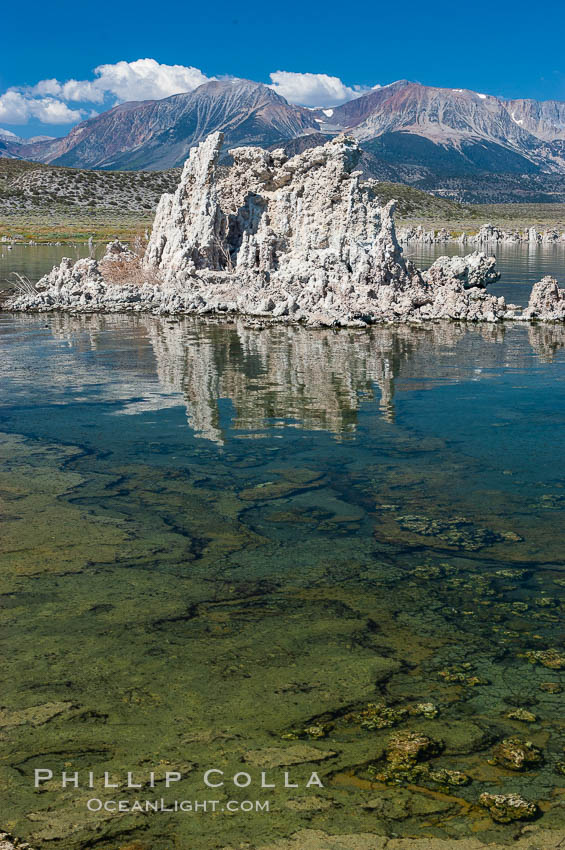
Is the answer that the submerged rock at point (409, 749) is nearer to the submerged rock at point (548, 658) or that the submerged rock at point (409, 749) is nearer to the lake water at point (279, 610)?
the lake water at point (279, 610)

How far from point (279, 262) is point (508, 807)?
3215 centimetres

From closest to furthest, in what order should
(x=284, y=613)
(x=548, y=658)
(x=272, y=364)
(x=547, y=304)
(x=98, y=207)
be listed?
1. (x=548, y=658)
2. (x=284, y=613)
3. (x=272, y=364)
4. (x=547, y=304)
5. (x=98, y=207)

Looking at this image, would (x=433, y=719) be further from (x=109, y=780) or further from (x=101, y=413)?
(x=101, y=413)

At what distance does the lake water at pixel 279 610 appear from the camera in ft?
15.7

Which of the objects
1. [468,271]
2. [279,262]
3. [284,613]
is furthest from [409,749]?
[279,262]

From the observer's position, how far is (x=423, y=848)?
4.31m

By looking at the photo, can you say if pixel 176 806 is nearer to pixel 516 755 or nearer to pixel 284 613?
pixel 516 755

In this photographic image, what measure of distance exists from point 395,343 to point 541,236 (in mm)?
102065

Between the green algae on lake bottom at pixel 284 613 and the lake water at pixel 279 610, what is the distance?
2cm

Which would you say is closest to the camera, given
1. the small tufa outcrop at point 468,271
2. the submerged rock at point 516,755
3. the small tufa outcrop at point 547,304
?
the submerged rock at point 516,755

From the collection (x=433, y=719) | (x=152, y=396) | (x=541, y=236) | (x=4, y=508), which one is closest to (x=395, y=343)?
(x=152, y=396)

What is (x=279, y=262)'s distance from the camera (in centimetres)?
3509

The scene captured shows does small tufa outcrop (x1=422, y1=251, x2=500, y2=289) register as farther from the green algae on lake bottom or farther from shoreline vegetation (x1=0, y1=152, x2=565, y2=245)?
shoreline vegetation (x1=0, y1=152, x2=565, y2=245)

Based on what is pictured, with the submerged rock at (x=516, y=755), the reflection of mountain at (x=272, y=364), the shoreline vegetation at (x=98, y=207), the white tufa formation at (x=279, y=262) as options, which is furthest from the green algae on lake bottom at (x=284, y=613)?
the shoreline vegetation at (x=98, y=207)
